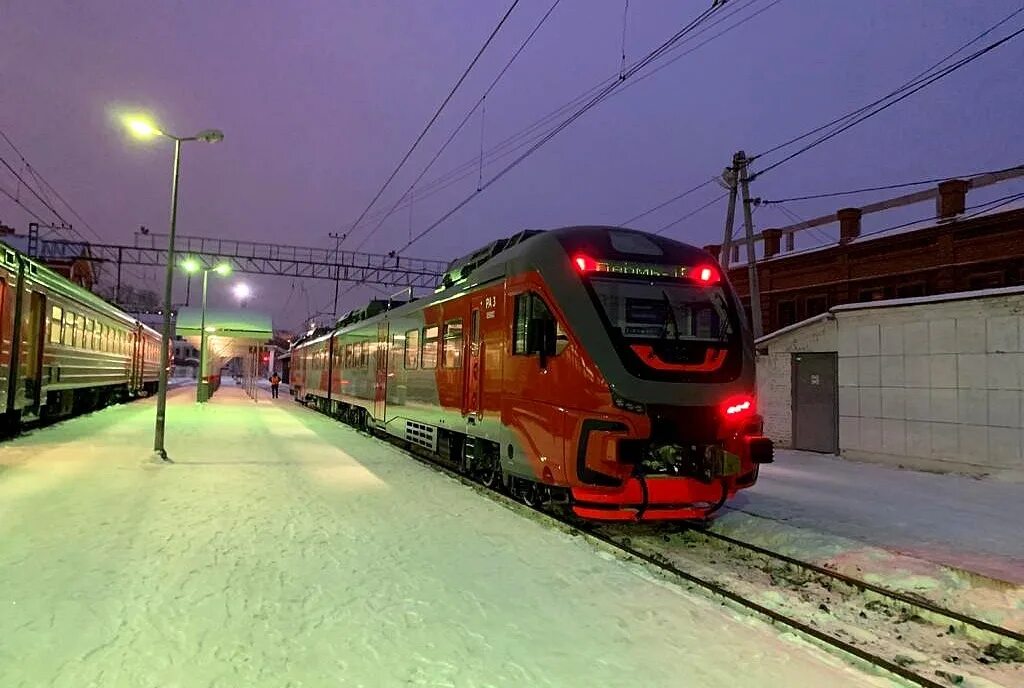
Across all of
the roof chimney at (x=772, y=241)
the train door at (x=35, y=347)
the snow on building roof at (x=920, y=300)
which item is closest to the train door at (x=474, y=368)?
the snow on building roof at (x=920, y=300)

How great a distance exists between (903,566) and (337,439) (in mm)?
12680

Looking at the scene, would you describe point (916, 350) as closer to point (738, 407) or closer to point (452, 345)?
point (738, 407)

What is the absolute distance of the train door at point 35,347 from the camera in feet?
47.3

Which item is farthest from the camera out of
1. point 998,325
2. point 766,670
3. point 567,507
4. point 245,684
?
point 998,325

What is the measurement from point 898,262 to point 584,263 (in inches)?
612

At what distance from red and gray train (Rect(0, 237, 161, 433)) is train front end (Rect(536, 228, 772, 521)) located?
36.6ft

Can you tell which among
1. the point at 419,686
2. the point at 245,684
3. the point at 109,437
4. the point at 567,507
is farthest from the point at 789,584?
the point at 109,437

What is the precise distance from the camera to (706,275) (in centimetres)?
809

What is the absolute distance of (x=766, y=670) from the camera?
4.04 meters

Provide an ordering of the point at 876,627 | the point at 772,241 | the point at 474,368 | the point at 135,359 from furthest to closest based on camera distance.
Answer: the point at 135,359, the point at 772,241, the point at 474,368, the point at 876,627

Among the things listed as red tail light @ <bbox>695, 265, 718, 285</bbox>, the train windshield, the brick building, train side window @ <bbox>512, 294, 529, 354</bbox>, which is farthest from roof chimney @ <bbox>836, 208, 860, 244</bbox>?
train side window @ <bbox>512, 294, 529, 354</bbox>

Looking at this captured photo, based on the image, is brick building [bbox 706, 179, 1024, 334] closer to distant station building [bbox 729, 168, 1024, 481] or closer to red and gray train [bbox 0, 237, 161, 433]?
distant station building [bbox 729, 168, 1024, 481]

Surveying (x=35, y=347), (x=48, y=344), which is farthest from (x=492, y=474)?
(x=48, y=344)

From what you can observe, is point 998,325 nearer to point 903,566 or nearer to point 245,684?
point 903,566
